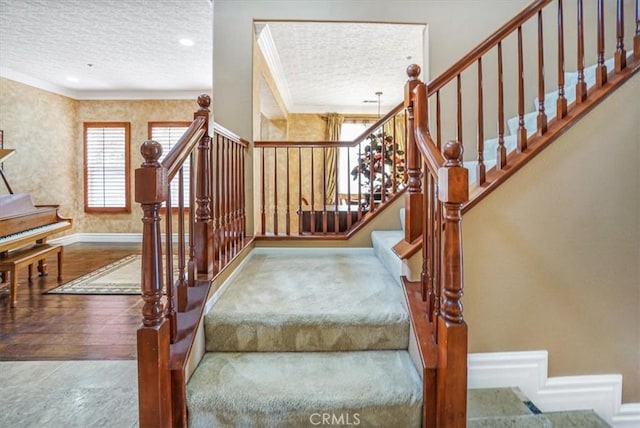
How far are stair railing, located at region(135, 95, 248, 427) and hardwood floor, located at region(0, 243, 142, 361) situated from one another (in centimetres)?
106

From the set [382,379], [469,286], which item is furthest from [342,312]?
[469,286]

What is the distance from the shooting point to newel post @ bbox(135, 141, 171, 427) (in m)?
1.20

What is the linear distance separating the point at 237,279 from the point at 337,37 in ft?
9.92

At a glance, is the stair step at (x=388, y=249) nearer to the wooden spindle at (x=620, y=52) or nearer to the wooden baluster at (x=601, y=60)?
the wooden baluster at (x=601, y=60)

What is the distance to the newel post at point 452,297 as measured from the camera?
4.16 feet

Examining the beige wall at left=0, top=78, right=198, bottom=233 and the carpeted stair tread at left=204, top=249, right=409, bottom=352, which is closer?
the carpeted stair tread at left=204, top=249, right=409, bottom=352

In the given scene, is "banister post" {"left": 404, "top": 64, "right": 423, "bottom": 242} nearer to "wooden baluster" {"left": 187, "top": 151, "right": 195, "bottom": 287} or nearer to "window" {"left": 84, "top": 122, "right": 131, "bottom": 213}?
"wooden baluster" {"left": 187, "top": 151, "right": 195, "bottom": 287}

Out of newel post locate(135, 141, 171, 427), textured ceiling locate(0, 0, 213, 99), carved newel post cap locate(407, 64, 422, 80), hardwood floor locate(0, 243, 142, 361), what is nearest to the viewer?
newel post locate(135, 141, 171, 427)

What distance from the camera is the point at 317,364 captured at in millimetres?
1596

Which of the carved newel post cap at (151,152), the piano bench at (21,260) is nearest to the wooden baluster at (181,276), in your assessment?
the carved newel post cap at (151,152)

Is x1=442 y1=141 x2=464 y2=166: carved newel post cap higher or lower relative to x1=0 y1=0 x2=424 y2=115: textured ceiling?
lower

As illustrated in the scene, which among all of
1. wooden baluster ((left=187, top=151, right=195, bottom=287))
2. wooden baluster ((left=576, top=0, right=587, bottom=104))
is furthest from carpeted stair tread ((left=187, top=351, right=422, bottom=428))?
wooden baluster ((left=576, top=0, right=587, bottom=104))

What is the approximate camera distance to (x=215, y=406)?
4.49 ft

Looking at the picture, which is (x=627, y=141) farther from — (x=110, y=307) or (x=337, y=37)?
(x=110, y=307)
